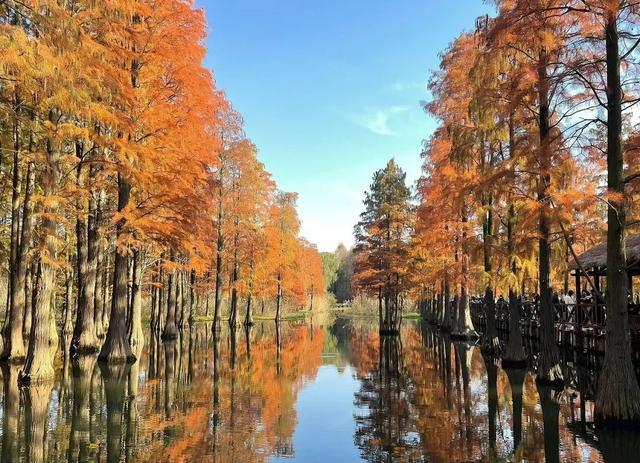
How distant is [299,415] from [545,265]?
803 cm

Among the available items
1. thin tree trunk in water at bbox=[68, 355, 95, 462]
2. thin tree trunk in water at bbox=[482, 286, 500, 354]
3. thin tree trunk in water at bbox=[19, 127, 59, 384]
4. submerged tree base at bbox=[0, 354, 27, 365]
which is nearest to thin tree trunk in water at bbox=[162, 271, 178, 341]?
thin tree trunk in water at bbox=[68, 355, 95, 462]

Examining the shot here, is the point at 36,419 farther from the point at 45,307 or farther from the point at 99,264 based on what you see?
the point at 99,264

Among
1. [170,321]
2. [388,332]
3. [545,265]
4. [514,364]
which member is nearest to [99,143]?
[545,265]

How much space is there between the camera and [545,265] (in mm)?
14312

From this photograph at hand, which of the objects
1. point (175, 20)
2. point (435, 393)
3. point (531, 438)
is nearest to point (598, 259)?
point (435, 393)

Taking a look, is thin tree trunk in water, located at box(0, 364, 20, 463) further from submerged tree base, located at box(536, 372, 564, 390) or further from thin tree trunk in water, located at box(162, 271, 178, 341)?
thin tree trunk in water, located at box(162, 271, 178, 341)

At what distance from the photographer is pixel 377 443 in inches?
332

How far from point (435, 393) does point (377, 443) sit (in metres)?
4.82

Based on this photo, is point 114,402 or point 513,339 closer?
point 114,402

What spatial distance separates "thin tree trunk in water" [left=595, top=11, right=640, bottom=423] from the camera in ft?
30.2

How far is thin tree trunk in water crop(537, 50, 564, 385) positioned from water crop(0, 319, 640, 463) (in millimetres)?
556

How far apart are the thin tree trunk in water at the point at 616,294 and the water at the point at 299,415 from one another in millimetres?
584

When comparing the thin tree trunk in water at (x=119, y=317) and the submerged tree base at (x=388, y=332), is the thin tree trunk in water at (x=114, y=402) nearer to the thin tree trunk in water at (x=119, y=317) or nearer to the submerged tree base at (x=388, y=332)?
the thin tree trunk in water at (x=119, y=317)

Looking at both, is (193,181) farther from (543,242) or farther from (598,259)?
(598,259)
